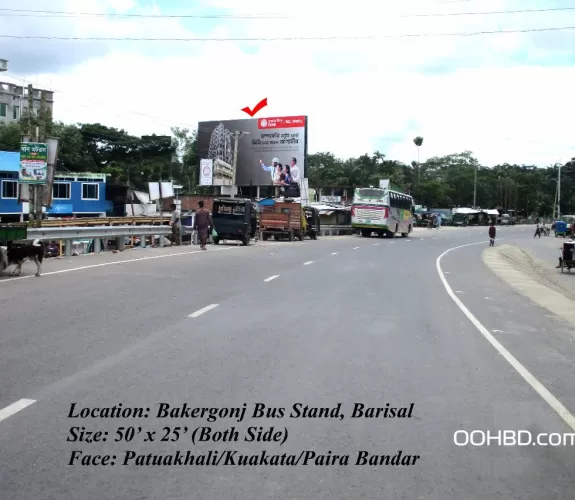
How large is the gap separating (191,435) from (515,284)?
17.4 meters

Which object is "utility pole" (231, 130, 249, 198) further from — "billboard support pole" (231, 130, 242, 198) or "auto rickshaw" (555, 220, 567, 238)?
"auto rickshaw" (555, 220, 567, 238)

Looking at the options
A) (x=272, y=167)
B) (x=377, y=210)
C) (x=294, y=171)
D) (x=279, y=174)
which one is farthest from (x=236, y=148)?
(x=377, y=210)

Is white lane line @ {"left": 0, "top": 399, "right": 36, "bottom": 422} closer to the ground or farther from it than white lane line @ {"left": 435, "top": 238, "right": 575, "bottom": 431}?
closer to the ground

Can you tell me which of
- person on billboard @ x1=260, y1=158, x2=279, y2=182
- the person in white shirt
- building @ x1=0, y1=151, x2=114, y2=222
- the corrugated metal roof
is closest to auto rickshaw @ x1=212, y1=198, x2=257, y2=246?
building @ x1=0, y1=151, x2=114, y2=222

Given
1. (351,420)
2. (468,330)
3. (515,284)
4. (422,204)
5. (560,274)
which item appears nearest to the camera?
(351,420)

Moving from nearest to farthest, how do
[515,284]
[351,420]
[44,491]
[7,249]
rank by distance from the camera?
[44,491] < [351,420] < [7,249] < [515,284]

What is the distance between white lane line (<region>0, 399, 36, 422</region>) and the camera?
5.65 metres

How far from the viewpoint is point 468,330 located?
10945 millimetres

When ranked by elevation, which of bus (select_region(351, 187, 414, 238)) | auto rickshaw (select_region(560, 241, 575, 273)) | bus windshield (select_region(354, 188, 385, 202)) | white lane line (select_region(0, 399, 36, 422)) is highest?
bus windshield (select_region(354, 188, 385, 202))

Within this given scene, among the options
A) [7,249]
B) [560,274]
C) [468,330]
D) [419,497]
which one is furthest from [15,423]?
[560,274]

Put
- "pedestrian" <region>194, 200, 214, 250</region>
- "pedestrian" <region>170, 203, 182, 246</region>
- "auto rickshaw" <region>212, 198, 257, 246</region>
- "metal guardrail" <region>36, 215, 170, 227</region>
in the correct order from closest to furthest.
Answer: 1. "pedestrian" <region>194, 200, 214, 250</region>
2. "pedestrian" <region>170, 203, 182, 246</region>
3. "metal guardrail" <region>36, 215, 170, 227</region>
4. "auto rickshaw" <region>212, 198, 257, 246</region>

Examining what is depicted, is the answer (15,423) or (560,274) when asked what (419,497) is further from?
(560,274)

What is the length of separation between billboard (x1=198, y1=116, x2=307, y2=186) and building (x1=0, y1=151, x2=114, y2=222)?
42.9ft

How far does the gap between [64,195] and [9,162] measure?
23.9ft
